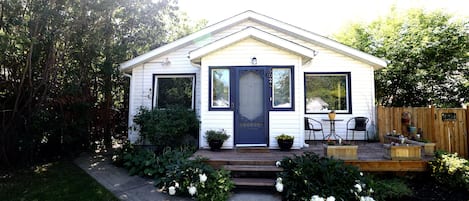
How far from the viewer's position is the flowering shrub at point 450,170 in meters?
4.32

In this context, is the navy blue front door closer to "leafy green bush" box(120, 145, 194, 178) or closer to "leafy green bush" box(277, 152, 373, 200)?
"leafy green bush" box(120, 145, 194, 178)

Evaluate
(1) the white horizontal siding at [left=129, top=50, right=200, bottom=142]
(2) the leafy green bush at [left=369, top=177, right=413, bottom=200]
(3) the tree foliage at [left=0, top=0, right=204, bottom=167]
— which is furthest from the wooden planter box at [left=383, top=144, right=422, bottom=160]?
(3) the tree foliage at [left=0, top=0, right=204, bottom=167]

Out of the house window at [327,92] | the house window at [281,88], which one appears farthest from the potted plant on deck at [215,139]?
the house window at [327,92]

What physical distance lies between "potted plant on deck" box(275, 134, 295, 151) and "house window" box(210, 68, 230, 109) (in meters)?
1.55

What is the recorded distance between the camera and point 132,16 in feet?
26.5

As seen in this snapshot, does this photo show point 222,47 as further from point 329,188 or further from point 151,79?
point 329,188

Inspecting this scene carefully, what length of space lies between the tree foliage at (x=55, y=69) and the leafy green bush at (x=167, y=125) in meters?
1.88

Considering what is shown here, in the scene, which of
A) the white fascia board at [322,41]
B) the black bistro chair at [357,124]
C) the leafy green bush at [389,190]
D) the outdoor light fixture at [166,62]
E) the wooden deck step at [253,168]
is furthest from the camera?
the outdoor light fixture at [166,62]

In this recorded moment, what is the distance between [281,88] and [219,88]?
1586mm

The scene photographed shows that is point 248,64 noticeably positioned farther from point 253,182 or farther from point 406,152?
point 406,152

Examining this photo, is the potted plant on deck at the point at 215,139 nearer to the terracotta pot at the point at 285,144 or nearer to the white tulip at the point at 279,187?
the terracotta pot at the point at 285,144

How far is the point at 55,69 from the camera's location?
20.3 ft

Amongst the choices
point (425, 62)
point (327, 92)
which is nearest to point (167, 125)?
point (327, 92)

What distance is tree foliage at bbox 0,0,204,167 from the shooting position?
5363mm
